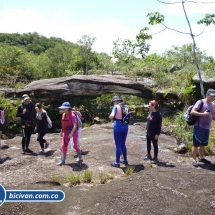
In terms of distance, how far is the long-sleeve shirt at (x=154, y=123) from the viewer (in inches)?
255

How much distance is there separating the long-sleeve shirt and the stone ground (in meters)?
0.77

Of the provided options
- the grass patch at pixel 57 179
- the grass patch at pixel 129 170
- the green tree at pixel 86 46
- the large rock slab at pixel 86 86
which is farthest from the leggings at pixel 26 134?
the green tree at pixel 86 46

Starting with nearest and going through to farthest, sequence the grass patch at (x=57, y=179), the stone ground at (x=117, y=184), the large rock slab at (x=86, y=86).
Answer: the stone ground at (x=117, y=184) → the grass patch at (x=57, y=179) → the large rock slab at (x=86, y=86)

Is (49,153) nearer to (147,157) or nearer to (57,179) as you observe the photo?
(57,179)

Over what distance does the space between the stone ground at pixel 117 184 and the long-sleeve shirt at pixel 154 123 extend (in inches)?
30.3

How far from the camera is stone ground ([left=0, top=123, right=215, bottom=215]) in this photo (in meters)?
4.39

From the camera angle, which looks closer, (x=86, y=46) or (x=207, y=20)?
(x=207, y=20)

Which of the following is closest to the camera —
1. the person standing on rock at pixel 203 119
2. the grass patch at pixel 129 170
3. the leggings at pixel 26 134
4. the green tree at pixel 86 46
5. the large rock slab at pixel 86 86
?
the grass patch at pixel 129 170

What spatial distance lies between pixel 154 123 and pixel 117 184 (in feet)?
6.15

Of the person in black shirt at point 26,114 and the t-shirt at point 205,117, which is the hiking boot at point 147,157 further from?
the person in black shirt at point 26,114

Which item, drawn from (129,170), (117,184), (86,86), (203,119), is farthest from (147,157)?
(86,86)

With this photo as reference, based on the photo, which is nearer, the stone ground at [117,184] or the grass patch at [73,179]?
the stone ground at [117,184]

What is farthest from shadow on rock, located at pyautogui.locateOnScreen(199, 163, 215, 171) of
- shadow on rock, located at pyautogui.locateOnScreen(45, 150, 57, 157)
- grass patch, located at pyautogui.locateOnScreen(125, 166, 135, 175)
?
shadow on rock, located at pyautogui.locateOnScreen(45, 150, 57, 157)

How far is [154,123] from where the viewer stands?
6508 millimetres
